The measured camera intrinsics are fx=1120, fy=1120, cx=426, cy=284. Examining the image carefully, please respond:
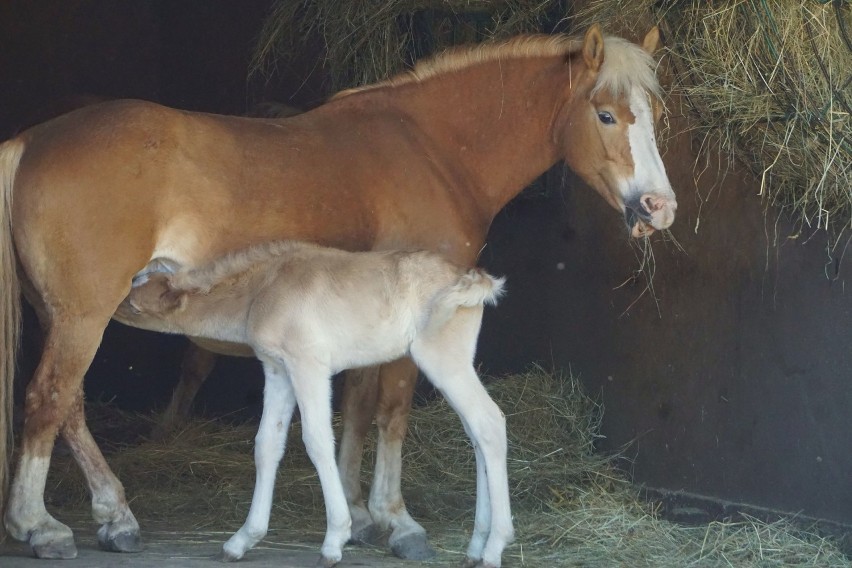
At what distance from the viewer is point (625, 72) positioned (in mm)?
5309

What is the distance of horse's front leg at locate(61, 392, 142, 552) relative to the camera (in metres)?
4.77

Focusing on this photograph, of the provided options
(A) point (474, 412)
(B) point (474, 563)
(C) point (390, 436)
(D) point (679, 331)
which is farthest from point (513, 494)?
(A) point (474, 412)

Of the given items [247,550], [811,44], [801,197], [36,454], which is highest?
[811,44]

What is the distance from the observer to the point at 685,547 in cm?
521

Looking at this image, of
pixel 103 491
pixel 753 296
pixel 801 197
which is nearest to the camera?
pixel 103 491

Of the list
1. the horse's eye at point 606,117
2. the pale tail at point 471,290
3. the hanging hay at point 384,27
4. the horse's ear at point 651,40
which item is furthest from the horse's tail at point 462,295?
the hanging hay at point 384,27

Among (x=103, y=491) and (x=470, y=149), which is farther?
(x=470, y=149)

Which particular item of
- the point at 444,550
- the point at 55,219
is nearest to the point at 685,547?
the point at 444,550

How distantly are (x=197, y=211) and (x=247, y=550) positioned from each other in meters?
1.44

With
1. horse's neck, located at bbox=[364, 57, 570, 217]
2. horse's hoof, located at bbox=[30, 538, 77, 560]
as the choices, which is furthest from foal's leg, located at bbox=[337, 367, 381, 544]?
horse's hoof, located at bbox=[30, 538, 77, 560]

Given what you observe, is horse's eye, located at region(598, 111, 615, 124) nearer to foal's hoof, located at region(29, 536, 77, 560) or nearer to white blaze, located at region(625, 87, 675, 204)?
white blaze, located at region(625, 87, 675, 204)

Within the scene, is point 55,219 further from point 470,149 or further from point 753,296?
point 753,296

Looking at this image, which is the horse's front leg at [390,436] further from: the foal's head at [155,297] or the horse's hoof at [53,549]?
the horse's hoof at [53,549]

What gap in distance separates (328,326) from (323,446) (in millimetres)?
481
